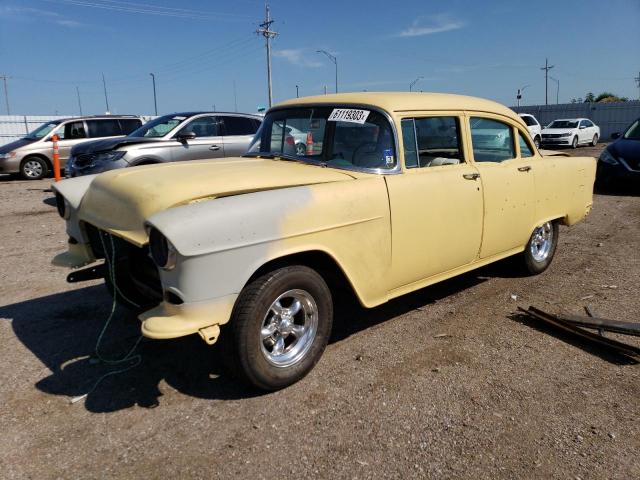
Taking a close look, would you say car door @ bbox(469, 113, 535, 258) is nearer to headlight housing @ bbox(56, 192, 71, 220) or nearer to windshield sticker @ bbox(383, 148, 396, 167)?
windshield sticker @ bbox(383, 148, 396, 167)

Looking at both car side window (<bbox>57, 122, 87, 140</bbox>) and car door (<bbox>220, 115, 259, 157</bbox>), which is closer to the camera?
car door (<bbox>220, 115, 259, 157</bbox>)

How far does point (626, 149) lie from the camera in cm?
1064

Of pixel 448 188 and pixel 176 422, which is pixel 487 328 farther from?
pixel 176 422

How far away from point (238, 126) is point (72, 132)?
6.03 meters

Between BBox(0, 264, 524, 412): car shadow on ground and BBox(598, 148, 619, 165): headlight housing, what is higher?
BBox(598, 148, 619, 165): headlight housing

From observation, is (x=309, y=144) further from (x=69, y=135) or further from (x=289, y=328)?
Result: (x=69, y=135)

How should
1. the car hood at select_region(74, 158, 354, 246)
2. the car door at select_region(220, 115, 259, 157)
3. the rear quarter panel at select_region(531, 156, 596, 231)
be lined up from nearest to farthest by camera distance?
the car hood at select_region(74, 158, 354, 246)
the rear quarter panel at select_region(531, 156, 596, 231)
the car door at select_region(220, 115, 259, 157)

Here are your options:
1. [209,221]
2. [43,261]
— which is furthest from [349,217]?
[43,261]

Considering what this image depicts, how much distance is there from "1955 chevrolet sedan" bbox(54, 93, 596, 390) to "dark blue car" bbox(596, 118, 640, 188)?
23.2ft

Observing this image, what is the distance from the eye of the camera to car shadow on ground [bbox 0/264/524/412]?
3201mm

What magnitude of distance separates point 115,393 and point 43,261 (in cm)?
358

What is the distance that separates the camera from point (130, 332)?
4043 millimetres

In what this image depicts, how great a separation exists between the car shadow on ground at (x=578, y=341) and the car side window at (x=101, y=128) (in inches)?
492

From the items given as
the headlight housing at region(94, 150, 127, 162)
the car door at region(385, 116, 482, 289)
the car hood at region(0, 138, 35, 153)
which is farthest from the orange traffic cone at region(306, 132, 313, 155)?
the car hood at region(0, 138, 35, 153)
